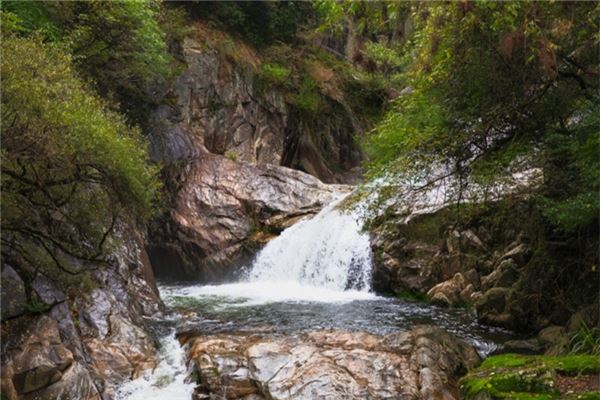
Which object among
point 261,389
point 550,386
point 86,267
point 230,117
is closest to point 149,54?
point 230,117

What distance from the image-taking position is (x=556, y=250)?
10.3m

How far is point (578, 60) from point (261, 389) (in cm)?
659

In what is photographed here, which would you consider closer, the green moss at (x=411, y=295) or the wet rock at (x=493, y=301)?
the wet rock at (x=493, y=301)

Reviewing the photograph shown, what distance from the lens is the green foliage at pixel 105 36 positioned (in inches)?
532

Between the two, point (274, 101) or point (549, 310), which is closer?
point (549, 310)

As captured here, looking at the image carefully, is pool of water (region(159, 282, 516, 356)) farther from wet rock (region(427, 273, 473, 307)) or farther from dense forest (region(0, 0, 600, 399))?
wet rock (region(427, 273, 473, 307))

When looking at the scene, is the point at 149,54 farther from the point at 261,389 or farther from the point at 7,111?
the point at 261,389

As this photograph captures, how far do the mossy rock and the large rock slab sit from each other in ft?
37.3

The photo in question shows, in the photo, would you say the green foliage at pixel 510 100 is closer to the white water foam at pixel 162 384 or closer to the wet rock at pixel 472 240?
the wet rock at pixel 472 240

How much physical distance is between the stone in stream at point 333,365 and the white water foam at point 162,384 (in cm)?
22

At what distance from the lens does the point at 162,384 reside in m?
8.52

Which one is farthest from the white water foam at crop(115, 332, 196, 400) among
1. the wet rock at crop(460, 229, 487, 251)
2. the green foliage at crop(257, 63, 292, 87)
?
the green foliage at crop(257, 63, 292, 87)

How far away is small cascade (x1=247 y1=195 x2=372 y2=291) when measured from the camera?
15475 mm

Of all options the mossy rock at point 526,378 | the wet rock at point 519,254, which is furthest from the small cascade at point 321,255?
the mossy rock at point 526,378
